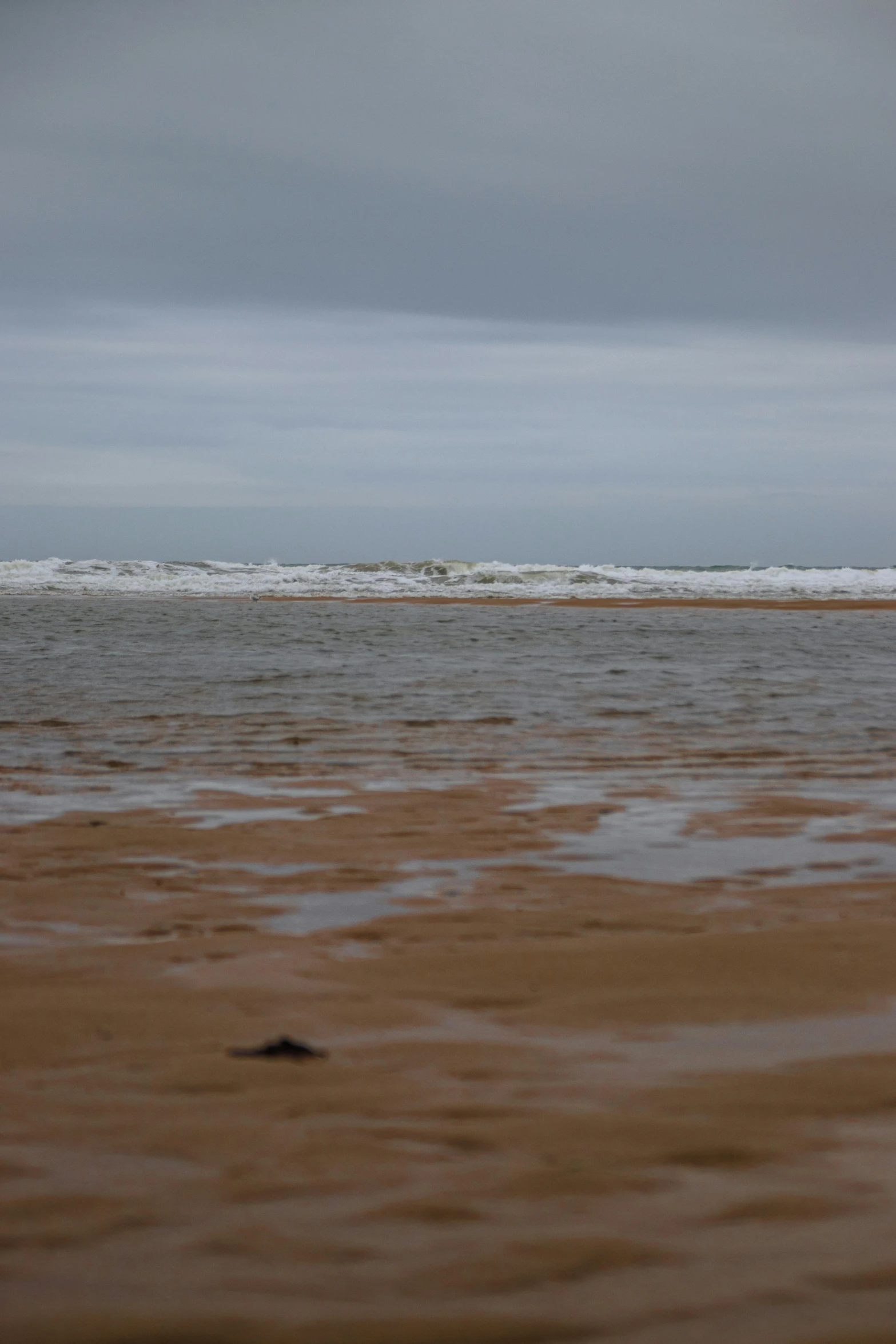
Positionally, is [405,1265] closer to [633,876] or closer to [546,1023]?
[546,1023]

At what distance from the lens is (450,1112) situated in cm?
236

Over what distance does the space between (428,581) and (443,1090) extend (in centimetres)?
4430

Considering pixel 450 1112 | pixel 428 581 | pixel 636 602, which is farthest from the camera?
pixel 428 581

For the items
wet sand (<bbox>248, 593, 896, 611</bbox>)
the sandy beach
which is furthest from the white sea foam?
the sandy beach

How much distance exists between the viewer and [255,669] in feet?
39.9

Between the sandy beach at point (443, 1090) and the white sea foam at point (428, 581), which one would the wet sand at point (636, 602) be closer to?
the white sea foam at point (428, 581)

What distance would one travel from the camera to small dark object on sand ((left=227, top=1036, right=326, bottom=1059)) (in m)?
2.64

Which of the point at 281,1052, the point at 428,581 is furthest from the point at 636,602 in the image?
the point at 281,1052

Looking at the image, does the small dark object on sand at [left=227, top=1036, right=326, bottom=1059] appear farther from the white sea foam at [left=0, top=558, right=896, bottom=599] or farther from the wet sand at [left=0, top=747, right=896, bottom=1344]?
the white sea foam at [left=0, top=558, right=896, bottom=599]

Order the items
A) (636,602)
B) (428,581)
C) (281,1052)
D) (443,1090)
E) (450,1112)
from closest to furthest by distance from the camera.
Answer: (450,1112) < (443,1090) < (281,1052) < (636,602) < (428,581)

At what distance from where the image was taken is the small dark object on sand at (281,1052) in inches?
104

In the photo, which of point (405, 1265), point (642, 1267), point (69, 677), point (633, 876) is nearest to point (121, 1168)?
point (405, 1265)

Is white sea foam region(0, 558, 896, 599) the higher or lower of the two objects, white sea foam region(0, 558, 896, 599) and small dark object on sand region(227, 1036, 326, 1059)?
the higher

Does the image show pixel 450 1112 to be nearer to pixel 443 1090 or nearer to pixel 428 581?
pixel 443 1090
